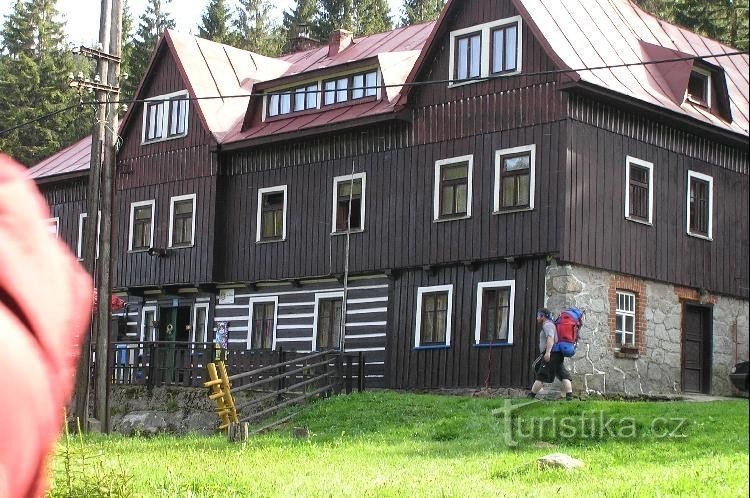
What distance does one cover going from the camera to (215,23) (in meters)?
72.4

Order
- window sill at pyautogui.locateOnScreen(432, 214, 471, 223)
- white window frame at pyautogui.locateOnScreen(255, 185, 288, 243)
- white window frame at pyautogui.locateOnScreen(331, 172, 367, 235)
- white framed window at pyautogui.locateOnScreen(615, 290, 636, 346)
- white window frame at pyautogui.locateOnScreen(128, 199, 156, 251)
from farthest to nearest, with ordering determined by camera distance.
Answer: white window frame at pyautogui.locateOnScreen(128, 199, 156, 251)
white window frame at pyautogui.locateOnScreen(255, 185, 288, 243)
white window frame at pyautogui.locateOnScreen(331, 172, 367, 235)
window sill at pyautogui.locateOnScreen(432, 214, 471, 223)
white framed window at pyautogui.locateOnScreen(615, 290, 636, 346)

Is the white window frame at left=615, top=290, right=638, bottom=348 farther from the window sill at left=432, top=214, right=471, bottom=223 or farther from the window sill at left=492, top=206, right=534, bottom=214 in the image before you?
the window sill at left=432, top=214, right=471, bottom=223

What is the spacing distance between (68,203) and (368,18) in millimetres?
33405

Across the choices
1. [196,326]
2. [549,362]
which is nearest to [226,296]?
[196,326]

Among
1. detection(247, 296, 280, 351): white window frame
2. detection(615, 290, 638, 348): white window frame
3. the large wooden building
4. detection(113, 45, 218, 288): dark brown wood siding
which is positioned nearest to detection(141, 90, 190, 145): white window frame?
detection(113, 45, 218, 288): dark brown wood siding

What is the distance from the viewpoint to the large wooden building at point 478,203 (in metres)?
25.8

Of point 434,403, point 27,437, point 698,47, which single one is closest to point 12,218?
point 27,437

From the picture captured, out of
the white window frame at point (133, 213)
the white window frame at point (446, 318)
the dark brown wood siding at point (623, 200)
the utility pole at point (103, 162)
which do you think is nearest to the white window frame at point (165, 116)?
the white window frame at point (133, 213)

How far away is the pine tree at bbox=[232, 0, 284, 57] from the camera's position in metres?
74.6

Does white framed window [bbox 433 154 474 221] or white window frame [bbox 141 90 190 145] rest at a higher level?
white window frame [bbox 141 90 190 145]

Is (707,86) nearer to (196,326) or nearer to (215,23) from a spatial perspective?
(196,326)

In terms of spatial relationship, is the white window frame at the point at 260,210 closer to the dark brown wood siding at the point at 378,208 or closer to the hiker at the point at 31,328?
the dark brown wood siding at the point at 378,208

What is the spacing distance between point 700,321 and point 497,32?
26.2 ft

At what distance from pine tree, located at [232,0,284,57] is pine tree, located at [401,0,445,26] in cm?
767
